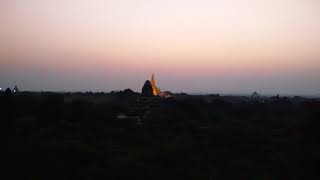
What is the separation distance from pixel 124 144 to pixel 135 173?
34.9 ft

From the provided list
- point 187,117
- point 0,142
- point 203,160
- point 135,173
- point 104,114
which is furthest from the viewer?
point 187,117

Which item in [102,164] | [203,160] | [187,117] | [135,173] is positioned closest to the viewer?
[135,173]

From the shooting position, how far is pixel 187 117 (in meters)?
54.8

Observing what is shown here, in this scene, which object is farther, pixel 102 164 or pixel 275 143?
pixel 275 143

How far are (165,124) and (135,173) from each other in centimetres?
2489

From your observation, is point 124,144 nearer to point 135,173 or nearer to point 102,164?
point 102,164

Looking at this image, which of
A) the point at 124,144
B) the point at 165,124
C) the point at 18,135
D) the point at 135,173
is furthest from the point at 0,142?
the point at 165,124

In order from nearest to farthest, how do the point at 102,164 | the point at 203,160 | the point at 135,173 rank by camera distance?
1. the point at 135,173
2. the point at 102,164
3. the point at 203,160

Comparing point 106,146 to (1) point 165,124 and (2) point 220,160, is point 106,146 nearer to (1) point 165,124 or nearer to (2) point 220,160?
(2) point 220,160

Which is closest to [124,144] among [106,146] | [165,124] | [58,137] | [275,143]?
[106,146]

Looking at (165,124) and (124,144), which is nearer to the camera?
(124,144)

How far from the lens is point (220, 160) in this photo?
1000 inches

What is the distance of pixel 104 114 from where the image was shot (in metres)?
50.7

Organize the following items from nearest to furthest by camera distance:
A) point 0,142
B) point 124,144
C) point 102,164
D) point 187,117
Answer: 1. point 102,164
2. point 0,142
3. point 124,144
4. point 187,117
